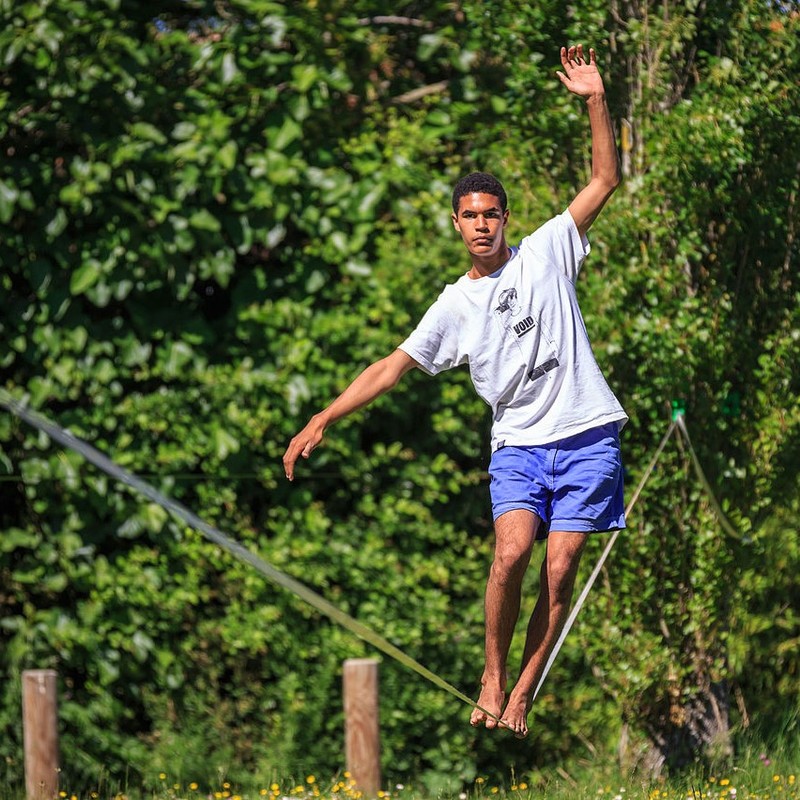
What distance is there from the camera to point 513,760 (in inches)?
261

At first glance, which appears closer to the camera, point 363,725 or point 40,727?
point 363,725

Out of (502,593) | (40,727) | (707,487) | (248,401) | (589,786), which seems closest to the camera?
(502,593)

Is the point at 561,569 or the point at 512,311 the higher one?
the point at 512,311

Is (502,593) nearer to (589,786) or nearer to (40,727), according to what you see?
(589,786)

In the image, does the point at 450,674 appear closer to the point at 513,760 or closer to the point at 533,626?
the point at 513,760

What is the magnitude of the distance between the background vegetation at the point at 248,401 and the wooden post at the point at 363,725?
0.88 metres

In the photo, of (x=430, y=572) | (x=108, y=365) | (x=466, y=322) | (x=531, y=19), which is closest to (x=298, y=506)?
(x=430, y=572)

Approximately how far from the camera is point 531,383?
3688 mm

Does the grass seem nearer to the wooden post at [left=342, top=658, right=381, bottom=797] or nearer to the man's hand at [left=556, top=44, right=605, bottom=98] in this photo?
the wooden post at [left=342, top=658, right=381, bottom=797]

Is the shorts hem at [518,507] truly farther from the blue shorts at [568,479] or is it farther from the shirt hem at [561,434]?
the shirt hem at [561,434]

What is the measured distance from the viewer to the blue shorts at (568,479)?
369 centimetres

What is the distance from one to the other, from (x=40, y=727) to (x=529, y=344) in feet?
10.4

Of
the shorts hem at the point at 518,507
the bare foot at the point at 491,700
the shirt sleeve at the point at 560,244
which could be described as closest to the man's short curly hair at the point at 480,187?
the shirt sleeve at the point at 560,244

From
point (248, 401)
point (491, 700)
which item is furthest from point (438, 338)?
point (248, 401)
